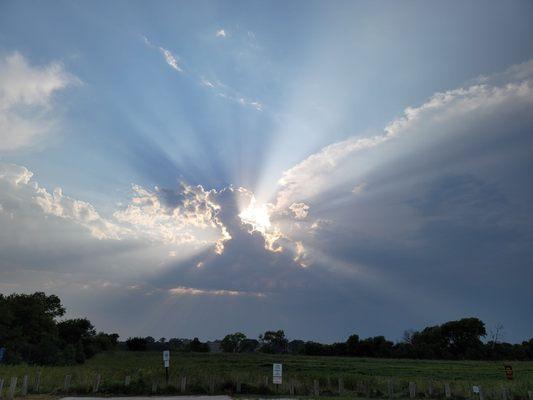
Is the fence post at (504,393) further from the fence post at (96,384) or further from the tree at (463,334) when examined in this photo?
the tree at (463,334)

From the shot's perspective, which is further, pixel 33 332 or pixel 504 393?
pixel 33 332

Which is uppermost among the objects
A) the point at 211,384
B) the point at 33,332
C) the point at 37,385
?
the point at 33,332

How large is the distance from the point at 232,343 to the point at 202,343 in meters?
15.4

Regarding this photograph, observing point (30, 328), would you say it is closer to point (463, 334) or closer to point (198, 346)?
point (198, 346)

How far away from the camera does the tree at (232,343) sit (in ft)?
477

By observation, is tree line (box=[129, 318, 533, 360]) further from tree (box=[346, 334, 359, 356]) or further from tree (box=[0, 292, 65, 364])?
tree (box=[0, 292, 65, 364])

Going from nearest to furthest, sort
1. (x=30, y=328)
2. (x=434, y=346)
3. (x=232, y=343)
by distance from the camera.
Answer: (x=30, y=328)
(x=434, y=346)
(x=232, y=343)

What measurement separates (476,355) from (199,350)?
237 ft

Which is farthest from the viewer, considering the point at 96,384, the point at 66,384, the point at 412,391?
the point at 412,391

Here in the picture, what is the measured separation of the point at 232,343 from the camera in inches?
5743

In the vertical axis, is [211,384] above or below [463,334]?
below

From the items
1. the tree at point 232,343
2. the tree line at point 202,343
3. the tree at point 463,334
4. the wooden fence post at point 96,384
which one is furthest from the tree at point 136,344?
the wooden fence post at point 96,384

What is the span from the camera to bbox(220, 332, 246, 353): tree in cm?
14538

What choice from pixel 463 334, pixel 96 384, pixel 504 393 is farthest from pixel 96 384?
pixel 463 334
